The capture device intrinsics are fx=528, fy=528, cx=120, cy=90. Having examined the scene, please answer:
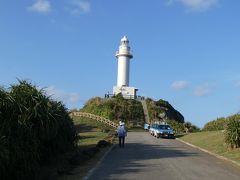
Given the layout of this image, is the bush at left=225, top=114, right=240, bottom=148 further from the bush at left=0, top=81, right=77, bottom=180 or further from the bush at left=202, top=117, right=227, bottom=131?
the bush at left=202, top=117, right=227, bottom=131

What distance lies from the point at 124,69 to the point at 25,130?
246 feet

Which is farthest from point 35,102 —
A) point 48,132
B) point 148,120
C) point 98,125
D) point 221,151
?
point 148,120

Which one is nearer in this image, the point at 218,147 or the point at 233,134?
the point at 233,134

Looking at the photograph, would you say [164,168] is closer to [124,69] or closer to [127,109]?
[127,109]

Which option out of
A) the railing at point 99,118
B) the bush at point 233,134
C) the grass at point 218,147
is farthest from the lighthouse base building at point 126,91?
the bush at point 233,134

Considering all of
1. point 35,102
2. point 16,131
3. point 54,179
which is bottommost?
point 54,179

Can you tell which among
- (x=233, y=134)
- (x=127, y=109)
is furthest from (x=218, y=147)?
(x=127, y=109)

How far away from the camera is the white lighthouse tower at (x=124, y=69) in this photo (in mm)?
94250

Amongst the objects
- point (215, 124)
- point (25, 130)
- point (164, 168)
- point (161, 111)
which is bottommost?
point (164, 168)

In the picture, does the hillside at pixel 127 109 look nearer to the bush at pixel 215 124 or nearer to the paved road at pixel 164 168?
the bush at pixel 215 124

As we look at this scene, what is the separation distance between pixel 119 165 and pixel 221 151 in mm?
9869

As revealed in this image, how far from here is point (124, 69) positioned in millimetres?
94188

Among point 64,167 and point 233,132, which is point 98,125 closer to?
point 233,132

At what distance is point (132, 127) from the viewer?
7538cm
